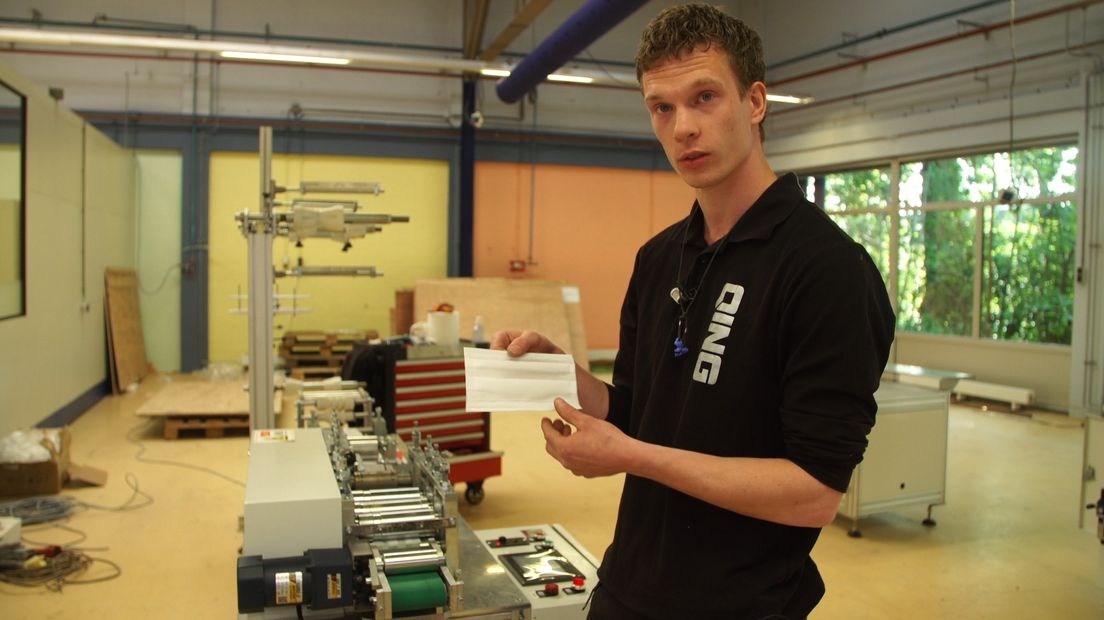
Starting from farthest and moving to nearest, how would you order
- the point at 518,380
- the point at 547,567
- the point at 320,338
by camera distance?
the point at 320,338, the point at 547,567, the point at 518,380

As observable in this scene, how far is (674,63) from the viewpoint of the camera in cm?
100

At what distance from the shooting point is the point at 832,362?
2.87 feet

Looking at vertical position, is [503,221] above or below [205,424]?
above

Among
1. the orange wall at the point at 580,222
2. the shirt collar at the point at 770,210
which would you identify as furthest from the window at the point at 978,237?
the shirt collar at the point at 770,210

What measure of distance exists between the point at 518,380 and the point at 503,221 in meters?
8.51

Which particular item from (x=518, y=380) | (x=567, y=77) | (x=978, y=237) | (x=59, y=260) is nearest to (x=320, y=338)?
(x=59, y=260)

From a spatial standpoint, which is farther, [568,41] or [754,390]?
[568,41]

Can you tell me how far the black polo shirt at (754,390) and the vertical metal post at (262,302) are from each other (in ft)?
9.36

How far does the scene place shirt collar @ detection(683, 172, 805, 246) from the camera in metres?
0.99

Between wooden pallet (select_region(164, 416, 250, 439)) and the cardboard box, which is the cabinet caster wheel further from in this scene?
wooden pallet (select_region(164, 416, 250, 439))

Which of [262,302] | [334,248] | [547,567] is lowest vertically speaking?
[547,567]

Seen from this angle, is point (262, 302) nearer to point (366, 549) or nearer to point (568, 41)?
point (366, 549)

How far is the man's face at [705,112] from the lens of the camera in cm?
98

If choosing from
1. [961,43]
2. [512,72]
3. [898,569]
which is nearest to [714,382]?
[898,569]
